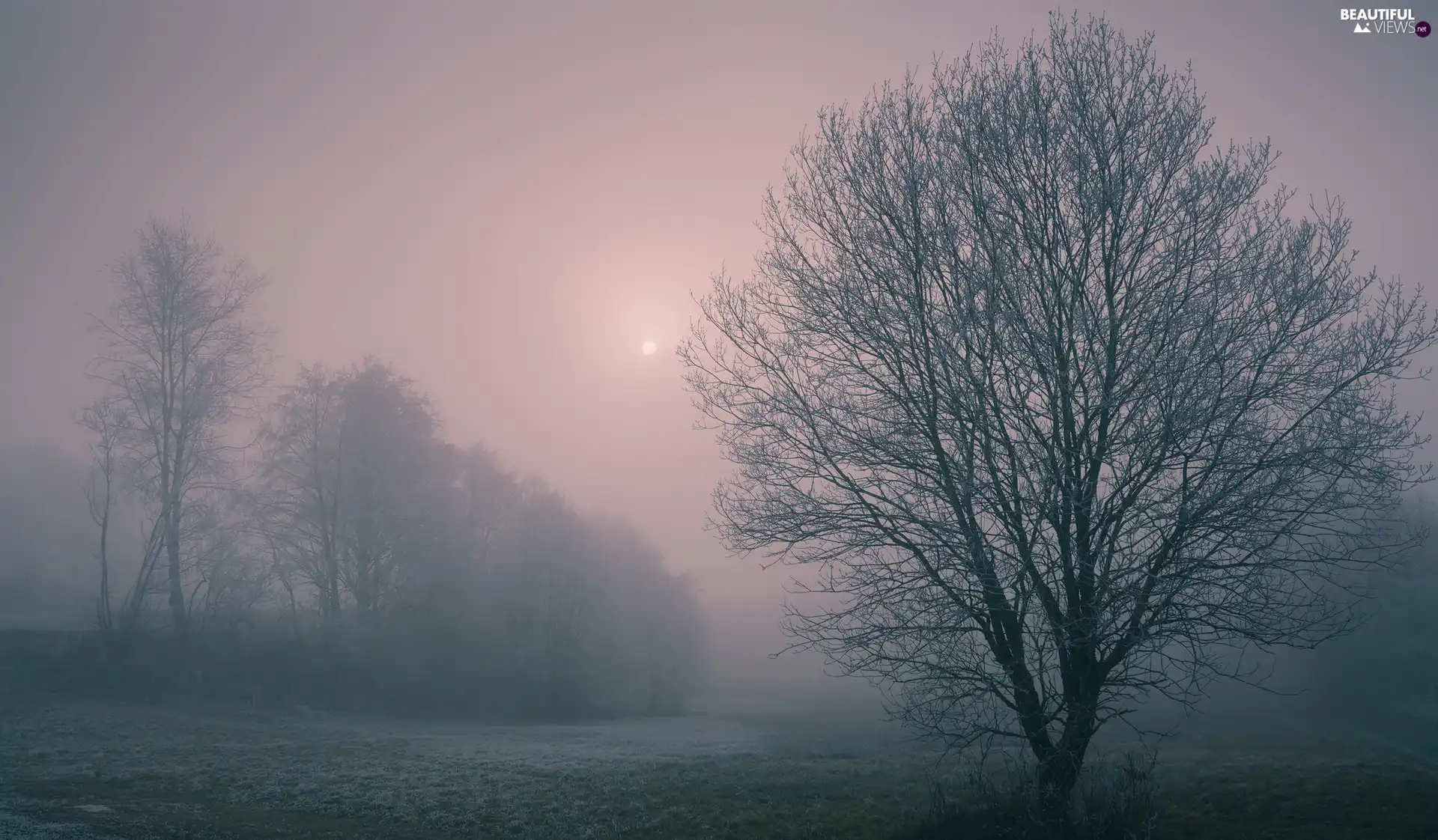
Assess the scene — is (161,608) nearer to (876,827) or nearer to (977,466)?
(876,827)

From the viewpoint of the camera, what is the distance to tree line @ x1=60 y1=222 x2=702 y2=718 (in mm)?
27875

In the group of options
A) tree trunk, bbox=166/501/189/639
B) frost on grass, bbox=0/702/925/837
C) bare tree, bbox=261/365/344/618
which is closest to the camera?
frost on grass, bbox=0/702/925/837

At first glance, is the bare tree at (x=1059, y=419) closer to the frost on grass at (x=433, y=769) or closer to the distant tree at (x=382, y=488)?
the frost on grass at (x=433, y=769)

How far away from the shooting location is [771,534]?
1022 centimetres

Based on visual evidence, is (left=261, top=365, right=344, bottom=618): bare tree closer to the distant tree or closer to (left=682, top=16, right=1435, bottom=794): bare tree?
the distant tree

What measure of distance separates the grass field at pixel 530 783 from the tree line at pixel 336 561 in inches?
178

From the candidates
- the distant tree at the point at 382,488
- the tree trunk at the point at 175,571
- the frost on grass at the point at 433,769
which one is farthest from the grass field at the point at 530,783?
the distant tree at the point at 382,488

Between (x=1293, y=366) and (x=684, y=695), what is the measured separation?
4297 centimetres

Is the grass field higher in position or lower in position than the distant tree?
lower

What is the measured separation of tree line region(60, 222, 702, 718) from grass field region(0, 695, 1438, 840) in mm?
4524

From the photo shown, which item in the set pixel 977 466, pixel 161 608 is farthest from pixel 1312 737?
pixel 161 608

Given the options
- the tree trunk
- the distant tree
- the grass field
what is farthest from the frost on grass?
the distant tree

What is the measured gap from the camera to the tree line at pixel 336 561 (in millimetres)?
27875

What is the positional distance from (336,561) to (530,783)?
2284cm
